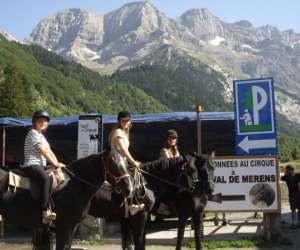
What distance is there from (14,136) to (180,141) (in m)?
5.92

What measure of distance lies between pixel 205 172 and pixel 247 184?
3.41 m

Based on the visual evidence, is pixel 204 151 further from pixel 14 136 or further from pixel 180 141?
pixel 14 136

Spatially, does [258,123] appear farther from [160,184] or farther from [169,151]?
[160,184]

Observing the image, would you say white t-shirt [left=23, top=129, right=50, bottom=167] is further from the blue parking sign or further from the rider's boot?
the blue parking sign

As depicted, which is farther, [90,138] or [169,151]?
[90,138]

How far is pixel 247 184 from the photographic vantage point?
13844mm

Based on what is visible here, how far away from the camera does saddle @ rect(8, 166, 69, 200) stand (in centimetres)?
834

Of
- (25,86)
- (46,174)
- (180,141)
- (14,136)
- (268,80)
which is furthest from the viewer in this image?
(25,86)

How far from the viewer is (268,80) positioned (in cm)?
1389

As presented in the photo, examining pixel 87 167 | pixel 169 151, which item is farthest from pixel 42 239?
pixel 169 151

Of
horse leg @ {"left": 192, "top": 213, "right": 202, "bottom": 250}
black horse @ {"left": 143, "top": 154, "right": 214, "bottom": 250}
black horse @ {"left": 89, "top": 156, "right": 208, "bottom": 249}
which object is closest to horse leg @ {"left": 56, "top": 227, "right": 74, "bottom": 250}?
black horse @ {"left": 89, "top": 156, "right": 208, "bottom": 249}

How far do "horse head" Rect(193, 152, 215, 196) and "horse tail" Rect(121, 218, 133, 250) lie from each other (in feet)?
5.82

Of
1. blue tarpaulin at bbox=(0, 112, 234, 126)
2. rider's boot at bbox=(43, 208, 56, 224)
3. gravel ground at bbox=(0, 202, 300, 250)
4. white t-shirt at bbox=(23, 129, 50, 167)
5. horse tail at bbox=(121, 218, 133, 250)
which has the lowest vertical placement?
gravel ground at bbox=(0, 202, 300, 250)

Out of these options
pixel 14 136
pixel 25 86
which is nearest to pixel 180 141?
pixel 14 136
